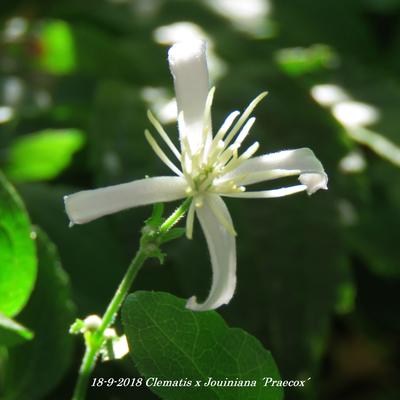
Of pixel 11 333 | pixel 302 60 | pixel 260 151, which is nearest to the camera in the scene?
pixel 11 333

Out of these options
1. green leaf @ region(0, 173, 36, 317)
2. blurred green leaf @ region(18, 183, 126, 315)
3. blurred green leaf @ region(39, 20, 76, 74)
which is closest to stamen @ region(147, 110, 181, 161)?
green leaf @ region(0, 173, 36, 317)

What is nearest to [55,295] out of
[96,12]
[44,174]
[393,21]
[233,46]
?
[44,174]

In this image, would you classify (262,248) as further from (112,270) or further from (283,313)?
(112,270)

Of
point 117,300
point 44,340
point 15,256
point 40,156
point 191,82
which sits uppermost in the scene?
point 191,82

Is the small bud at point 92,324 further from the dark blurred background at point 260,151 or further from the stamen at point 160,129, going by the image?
the dark blurred background at point 260,151

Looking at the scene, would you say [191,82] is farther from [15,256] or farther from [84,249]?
[84,249]

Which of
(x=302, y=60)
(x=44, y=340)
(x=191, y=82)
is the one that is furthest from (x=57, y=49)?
(x=191, y=82)
